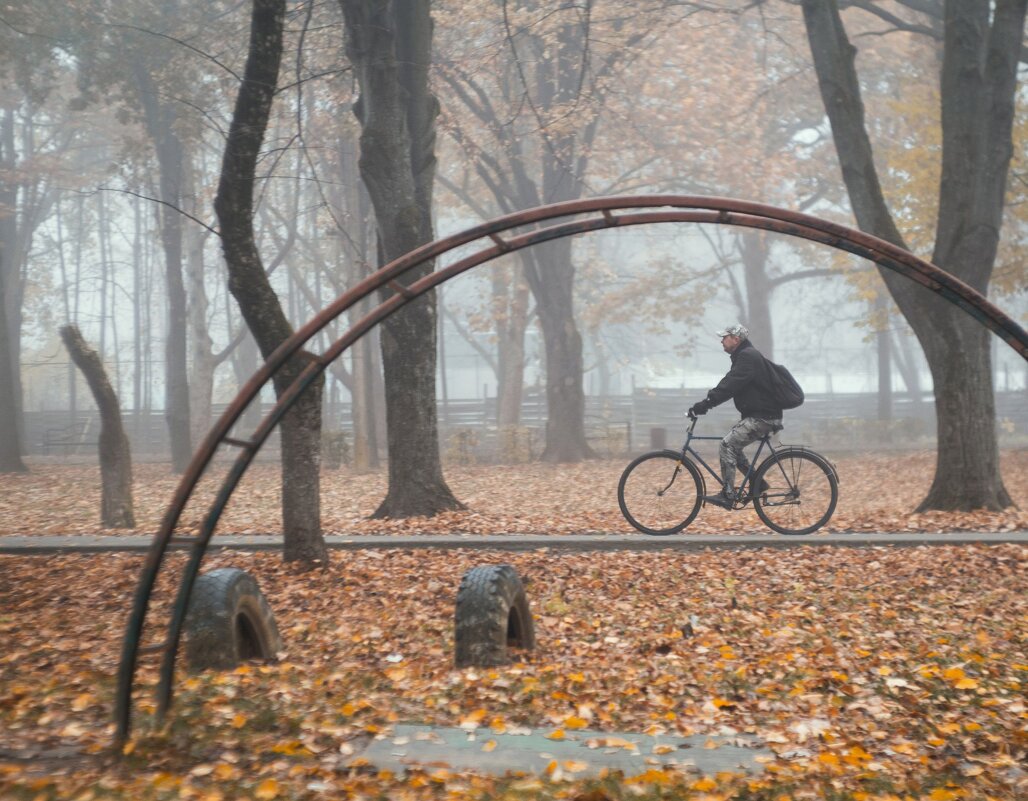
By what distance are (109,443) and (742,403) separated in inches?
257

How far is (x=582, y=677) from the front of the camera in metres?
6.06

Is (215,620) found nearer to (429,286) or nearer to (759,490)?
(429,286)

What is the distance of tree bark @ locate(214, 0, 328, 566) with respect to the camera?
8211mm

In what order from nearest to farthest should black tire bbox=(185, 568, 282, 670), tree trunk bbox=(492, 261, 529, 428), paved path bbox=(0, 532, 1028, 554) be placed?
black tire bbox=(185, 568, 282, 670), paved path bbox=(0, 532, 1028, 554), tree trunk bbox=(492, 261, 529, 428)

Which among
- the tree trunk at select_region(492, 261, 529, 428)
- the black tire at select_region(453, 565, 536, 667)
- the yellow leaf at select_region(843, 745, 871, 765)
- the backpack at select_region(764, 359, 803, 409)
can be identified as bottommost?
the yellow leaf at select_region(843, 745, 871, 765)

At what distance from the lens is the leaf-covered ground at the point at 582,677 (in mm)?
4465

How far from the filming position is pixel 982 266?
11711mm

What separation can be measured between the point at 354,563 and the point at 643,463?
280cm

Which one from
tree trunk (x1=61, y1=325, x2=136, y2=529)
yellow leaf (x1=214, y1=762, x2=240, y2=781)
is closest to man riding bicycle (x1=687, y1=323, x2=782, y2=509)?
yellow leaf (x1=214, y1=762, x2=240, y2=781)

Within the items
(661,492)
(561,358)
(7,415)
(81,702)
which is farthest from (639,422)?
(81,702)

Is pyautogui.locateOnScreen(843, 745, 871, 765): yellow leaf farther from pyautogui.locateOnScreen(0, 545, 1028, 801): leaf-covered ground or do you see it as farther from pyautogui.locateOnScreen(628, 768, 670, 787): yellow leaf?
pyautogui.locateOnScreen(628, 768, 670, 787): yellow leaf

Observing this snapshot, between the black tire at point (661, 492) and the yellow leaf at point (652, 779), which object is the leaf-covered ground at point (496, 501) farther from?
the yellow leaf at point (652, 779)

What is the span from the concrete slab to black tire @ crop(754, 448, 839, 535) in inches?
219

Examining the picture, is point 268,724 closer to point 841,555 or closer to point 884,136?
point 841,555
